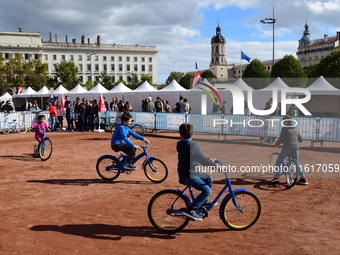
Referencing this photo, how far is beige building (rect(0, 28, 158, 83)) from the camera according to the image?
328ft

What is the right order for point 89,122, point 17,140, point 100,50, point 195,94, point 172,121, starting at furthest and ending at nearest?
1. point 100,50
2. point 195,94
3. point 89,122
4. point 172,121
5. point 17,140

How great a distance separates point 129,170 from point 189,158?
3866mm

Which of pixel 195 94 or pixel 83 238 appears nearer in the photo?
pixel 83 238

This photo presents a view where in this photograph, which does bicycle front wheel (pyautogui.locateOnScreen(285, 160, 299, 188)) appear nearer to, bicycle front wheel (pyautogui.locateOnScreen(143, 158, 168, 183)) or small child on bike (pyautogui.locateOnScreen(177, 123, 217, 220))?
bicycle front wheel (pyautogui.locateOnScreen(143, 158, 168, 183))

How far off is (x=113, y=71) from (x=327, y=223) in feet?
374

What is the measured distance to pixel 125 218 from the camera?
6258mm

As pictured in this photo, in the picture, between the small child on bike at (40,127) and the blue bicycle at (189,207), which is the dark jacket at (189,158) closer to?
the blue bicycle at (189,207)

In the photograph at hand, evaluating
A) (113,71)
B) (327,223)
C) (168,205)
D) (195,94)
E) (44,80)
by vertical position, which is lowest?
(327,223)

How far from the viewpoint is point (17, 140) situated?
17.9 metres

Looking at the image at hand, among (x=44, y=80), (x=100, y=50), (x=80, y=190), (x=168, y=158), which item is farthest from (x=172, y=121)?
(x=100, y=50)

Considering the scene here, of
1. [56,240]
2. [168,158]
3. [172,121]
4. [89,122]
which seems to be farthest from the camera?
[89,122]

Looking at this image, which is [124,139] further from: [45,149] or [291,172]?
[45,149]

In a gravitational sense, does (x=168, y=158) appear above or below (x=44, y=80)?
below

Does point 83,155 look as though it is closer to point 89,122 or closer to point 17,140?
point 17,140
